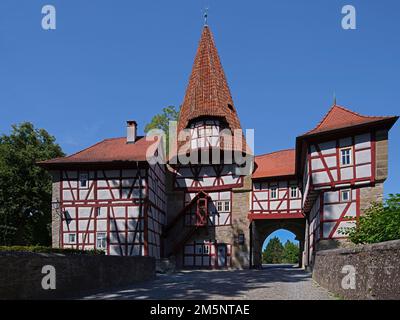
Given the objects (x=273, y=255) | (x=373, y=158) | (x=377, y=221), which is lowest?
(x=273, y=255)

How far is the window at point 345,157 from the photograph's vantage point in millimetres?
17370

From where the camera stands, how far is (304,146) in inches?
772

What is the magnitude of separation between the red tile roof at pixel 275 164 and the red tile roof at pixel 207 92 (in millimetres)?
1677

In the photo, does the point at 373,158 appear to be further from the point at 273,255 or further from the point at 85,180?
the point at 273,255

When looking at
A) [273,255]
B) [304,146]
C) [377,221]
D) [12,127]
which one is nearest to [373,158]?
[304,146]

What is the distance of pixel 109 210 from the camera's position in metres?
23.5

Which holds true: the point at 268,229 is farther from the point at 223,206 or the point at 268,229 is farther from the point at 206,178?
the point at 206,178

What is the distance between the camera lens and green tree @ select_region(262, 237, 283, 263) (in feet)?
191

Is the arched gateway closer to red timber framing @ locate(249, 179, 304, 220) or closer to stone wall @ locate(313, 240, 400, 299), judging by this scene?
red timber framing @ locate(249, 179, 304, 220)

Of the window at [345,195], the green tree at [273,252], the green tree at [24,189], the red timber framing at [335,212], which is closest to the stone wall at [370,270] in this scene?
the red timber framing at [335,212]

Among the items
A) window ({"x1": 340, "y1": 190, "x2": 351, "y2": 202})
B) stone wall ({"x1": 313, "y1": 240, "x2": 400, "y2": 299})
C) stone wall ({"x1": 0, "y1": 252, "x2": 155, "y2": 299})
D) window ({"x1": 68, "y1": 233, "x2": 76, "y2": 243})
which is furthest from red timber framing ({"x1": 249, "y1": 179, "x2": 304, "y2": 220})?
stone wall ({"x1": 313, "y1": 240, "x2": 400, "y2": 299})

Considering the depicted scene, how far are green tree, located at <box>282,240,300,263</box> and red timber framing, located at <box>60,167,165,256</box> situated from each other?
37496 mm

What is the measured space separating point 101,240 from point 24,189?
31.5ft
